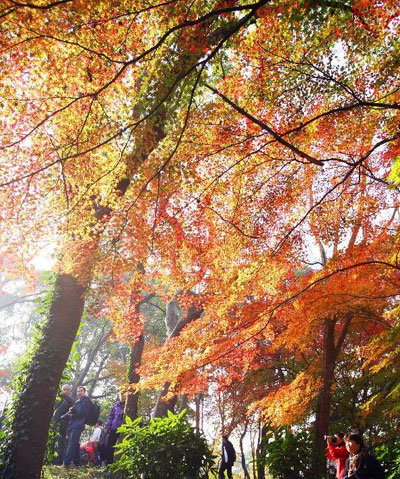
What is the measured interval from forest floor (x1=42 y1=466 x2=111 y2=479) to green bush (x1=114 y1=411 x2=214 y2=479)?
1610 mm

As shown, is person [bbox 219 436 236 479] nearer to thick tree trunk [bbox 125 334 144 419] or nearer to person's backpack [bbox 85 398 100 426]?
thick tree trunk [bbox 125 334 144 419]

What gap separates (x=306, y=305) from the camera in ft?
22.9

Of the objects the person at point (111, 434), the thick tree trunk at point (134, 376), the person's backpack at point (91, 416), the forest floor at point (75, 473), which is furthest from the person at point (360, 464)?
the thick tree trunk at point (134, 376)

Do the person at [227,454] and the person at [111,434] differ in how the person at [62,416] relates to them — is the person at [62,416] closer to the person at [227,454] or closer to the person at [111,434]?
the person at [111,434]

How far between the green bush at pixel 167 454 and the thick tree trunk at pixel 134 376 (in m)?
4.71

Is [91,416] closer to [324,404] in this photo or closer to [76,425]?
[76,425]

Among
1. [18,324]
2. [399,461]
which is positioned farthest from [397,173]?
[18,324]

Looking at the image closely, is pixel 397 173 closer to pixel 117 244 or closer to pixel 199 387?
pixel 117 244

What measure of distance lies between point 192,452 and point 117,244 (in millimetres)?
3555

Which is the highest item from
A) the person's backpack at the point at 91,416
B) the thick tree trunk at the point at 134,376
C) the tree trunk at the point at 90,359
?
the tree trunk at the point at 90,359

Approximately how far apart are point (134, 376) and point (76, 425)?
3.67m

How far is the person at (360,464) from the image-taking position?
4723 mm

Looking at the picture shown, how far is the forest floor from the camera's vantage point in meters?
6.67

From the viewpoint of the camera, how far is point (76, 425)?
796 centimetres
